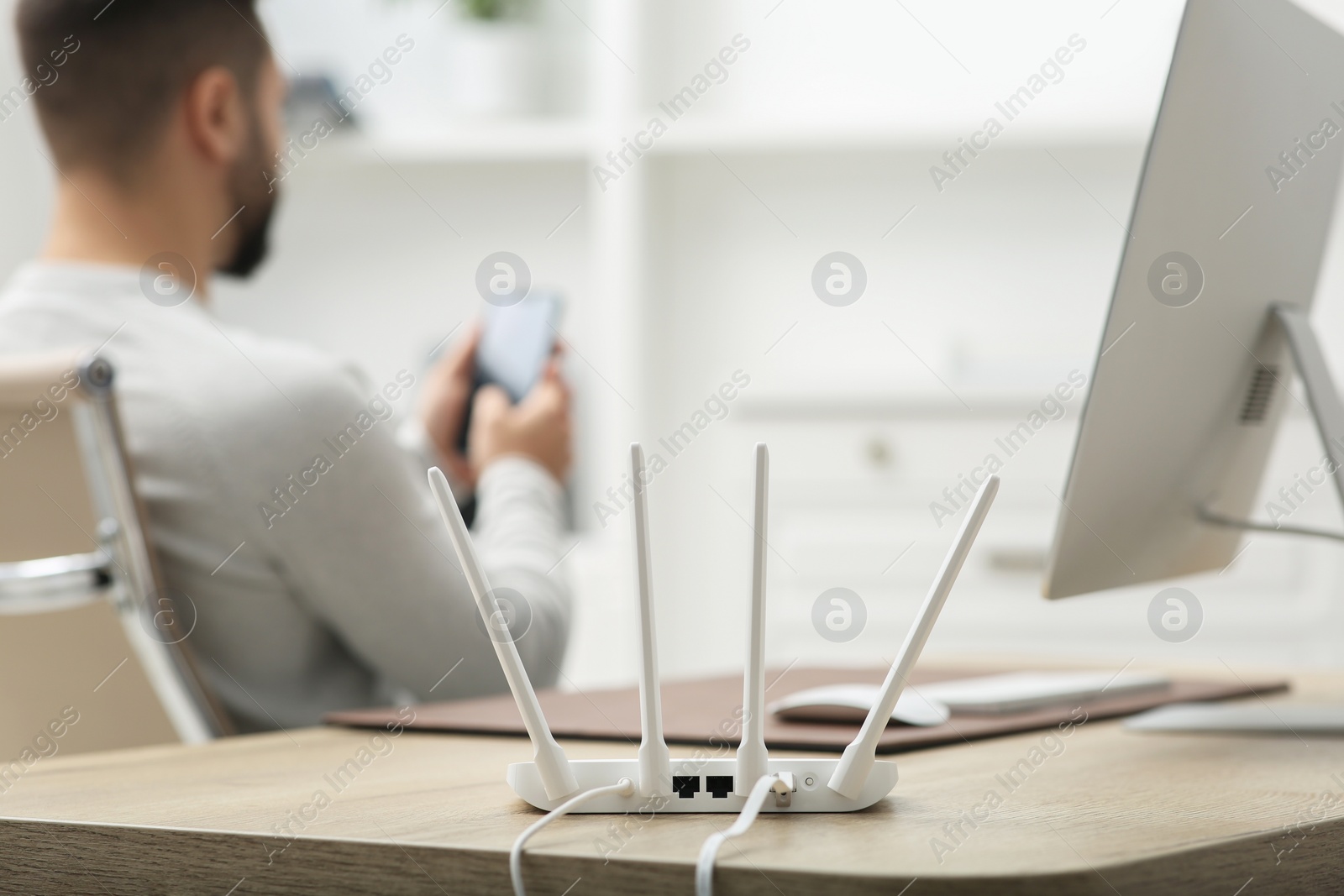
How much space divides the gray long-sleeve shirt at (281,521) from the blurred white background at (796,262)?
1206 millimetres

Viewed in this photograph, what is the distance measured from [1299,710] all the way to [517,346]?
2.82 ft

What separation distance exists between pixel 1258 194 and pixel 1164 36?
1699 millimetres

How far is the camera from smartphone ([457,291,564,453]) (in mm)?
1321

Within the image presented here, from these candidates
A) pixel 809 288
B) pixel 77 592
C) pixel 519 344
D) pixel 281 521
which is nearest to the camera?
pixel 77 592

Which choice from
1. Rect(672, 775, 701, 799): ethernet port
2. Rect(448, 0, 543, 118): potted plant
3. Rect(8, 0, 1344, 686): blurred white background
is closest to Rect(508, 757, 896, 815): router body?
Rect(672, 775, 701, 799): ethernet port

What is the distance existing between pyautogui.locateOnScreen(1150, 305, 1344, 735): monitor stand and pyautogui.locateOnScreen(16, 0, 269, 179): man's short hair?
3.14ft

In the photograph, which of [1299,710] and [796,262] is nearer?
[1299,710]

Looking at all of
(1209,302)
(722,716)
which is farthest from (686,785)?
(1209,302)

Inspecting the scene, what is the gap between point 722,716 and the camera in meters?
0.79

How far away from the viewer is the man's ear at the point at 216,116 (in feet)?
3.75

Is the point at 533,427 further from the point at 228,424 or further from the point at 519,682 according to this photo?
the point at 519,682

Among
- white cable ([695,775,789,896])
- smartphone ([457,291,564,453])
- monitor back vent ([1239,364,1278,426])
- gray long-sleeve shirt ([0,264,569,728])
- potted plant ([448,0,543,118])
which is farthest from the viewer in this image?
potted plant ([448,0,543,118])

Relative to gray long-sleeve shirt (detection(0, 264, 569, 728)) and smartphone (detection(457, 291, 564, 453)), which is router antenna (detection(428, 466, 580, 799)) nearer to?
gray long-sleeve shirt (detection(0, 264, 569, 728))

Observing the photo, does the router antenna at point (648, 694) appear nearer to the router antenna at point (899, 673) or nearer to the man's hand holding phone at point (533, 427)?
the router antenna at point (899, 673)
